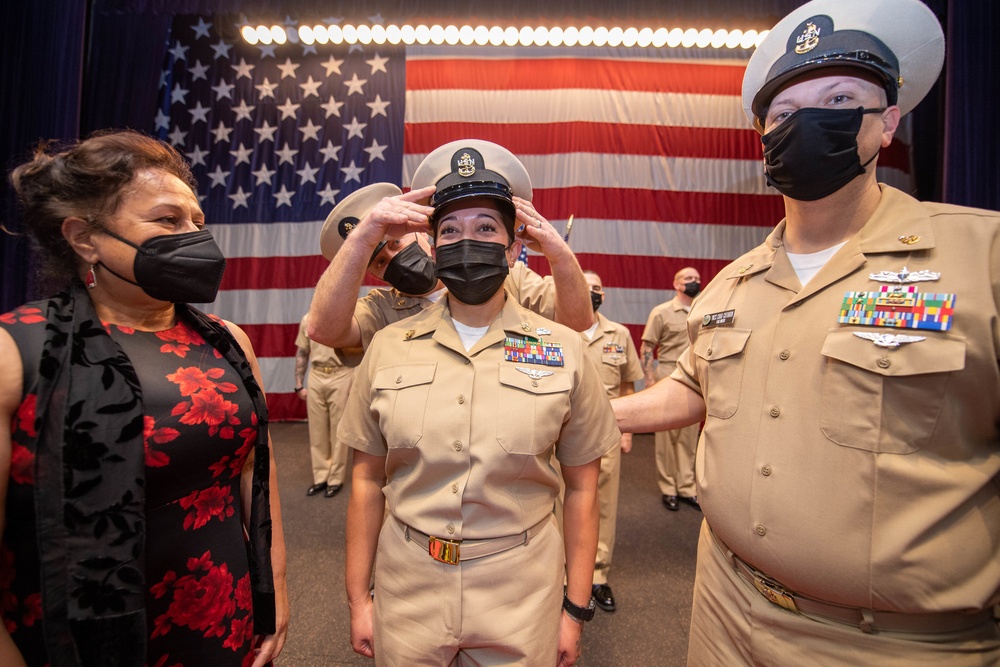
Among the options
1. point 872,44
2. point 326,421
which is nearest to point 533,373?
point 872,44

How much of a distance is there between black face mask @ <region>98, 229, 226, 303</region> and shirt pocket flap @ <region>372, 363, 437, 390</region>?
1.52 feet

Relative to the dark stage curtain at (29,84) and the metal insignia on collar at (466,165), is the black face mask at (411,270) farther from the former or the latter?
the dark stage curtain at (29,84)

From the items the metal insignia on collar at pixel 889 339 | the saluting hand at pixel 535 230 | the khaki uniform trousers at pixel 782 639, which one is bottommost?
the khaki uniform trousers at pixel 782 639

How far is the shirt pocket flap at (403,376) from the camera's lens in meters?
1.26

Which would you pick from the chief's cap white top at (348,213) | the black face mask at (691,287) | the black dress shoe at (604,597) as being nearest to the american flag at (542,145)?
the black face mask at (691,287)

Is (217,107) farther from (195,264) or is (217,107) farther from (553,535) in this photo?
(553,535)

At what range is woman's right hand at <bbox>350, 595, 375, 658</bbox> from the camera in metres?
1.29

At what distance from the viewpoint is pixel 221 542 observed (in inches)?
47.5

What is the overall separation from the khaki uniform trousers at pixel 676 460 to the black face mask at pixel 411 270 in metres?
3.13

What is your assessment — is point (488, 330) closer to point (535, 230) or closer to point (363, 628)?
point (535, 230)

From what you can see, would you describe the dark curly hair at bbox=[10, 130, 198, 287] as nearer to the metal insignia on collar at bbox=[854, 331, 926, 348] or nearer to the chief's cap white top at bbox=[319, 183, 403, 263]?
the chief's cap white top at bbox=[319, 183, 403, 263]

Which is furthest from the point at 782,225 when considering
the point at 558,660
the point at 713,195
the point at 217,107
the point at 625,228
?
the point at 217,107

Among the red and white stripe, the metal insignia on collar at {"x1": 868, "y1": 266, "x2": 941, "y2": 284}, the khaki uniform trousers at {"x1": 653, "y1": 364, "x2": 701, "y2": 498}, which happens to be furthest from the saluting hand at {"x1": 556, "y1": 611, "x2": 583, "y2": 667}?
the red and white stripe

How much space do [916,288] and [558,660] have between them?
125 cm
